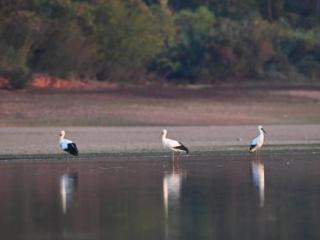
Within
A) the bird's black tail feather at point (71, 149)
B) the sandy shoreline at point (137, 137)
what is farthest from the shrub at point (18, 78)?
the bird's black tail feather at point (71, 149)

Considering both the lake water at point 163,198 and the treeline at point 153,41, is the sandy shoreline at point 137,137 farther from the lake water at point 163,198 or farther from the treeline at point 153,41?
the treeline at point 153,41

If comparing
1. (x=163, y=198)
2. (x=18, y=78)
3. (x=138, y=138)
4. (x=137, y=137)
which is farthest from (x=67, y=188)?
(x=18, y=78)

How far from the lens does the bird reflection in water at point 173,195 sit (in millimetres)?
14630

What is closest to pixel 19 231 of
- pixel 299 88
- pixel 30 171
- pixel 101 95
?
pixel 30 171

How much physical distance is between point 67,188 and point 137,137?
9.46 m

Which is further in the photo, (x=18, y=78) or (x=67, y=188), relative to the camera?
(x=18, y=78)

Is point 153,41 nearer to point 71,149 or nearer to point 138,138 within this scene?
point 138,138

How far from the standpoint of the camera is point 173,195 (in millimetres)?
17922

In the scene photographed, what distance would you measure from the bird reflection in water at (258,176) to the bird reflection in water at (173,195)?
1.18 metres

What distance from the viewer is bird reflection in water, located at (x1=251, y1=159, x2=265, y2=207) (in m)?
17.8

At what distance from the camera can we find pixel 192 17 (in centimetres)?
5988

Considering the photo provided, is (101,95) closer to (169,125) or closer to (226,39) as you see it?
(169,125)

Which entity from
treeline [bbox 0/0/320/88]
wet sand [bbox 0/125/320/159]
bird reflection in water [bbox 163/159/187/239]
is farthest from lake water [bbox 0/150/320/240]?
treeline [bbox 0/0/320/88]

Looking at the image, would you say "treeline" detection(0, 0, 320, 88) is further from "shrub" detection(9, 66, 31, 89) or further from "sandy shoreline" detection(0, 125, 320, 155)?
"sandy shoreline" detection(0, 125, 320, 155)
